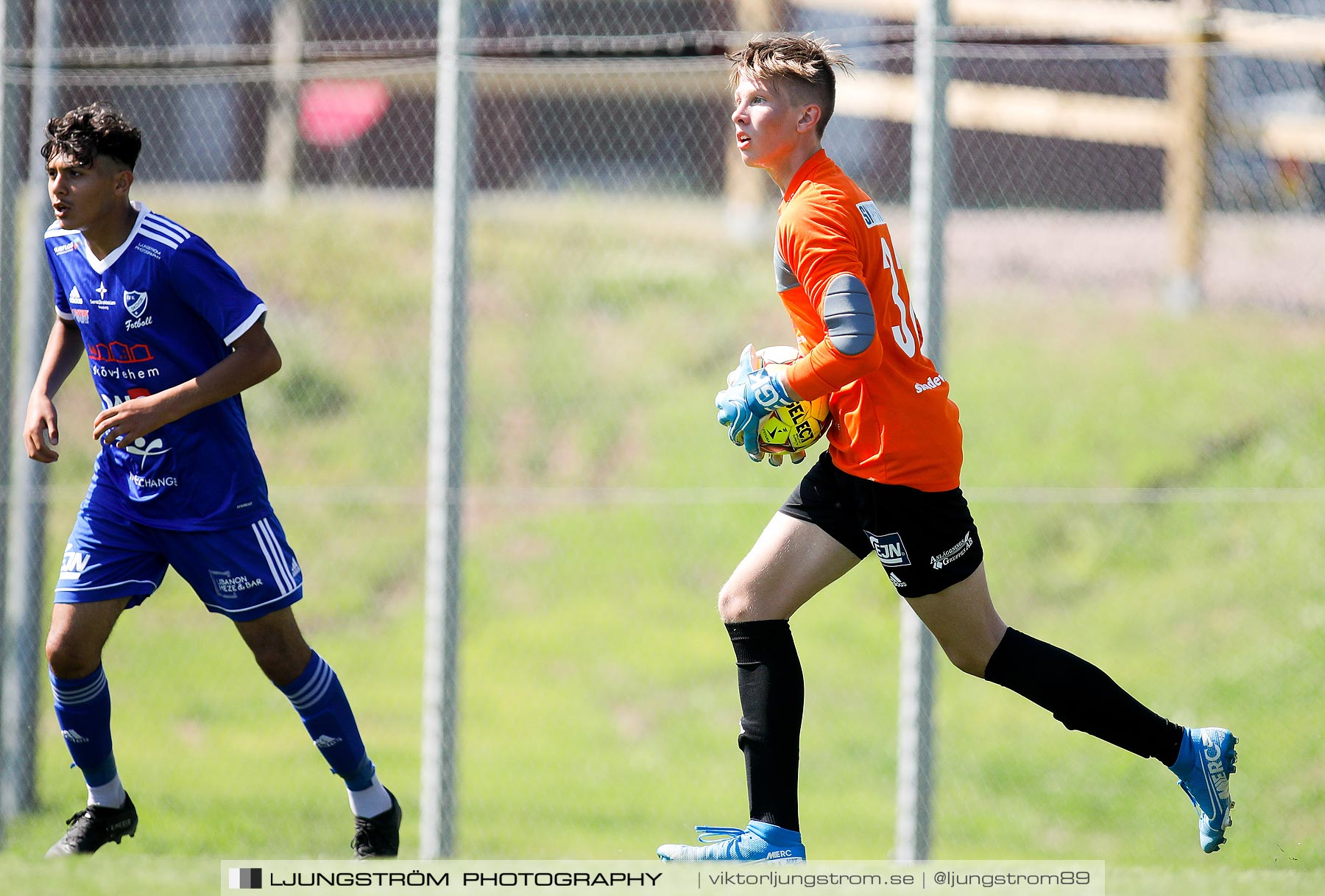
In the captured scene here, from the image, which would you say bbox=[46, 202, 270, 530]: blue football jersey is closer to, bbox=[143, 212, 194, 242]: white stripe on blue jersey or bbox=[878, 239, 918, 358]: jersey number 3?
bbox=[143, 212, 194, 242]: white stripe on blue jersey

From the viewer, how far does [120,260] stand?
153 inches

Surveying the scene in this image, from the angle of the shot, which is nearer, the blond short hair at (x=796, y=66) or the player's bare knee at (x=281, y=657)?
the blond short hair at (x=796, y=66)

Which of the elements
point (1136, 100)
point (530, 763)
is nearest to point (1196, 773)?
point (530, 763)

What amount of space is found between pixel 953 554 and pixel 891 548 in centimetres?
17

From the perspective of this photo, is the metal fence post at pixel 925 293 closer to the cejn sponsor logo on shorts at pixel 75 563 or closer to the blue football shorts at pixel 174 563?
the blue football shorts at pixel 174 563

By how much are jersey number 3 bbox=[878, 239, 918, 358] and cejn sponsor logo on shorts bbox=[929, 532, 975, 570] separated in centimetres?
51

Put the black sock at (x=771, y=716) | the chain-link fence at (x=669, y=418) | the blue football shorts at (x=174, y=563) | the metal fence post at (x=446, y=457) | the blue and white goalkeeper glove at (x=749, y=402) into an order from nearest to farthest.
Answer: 1. the blue and white goalkeeper glove at (x=749, y=402)
2. the black sock at (x=771, y=716)
3. the blue football shorts at (x=174, y=563)
4. the metal fence post at (x=446, y=457)
5. the chain-link fence at (x=669, y=418)

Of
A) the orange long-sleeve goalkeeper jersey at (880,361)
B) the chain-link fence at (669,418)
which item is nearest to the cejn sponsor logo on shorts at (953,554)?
the orange long-sleeve goalkeeper jersey at (880,361)

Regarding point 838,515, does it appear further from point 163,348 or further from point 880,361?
point 163,348

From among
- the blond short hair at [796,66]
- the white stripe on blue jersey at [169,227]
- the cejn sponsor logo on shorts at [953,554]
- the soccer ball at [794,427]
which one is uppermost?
the blond short hair at [796,66]

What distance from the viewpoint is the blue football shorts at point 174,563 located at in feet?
12.9

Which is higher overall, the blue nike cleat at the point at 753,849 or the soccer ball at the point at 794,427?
the soccer ball at the point at 794,427

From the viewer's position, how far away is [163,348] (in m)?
3.89

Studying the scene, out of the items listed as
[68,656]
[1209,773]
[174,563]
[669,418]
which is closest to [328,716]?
[174,563]
